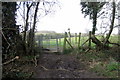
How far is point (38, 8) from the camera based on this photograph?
5.74 meters

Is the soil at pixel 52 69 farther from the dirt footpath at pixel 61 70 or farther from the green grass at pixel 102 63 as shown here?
the green grass at pixel 102 63

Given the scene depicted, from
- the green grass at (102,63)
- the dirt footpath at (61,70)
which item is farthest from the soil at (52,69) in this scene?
the green grass at (102,63)

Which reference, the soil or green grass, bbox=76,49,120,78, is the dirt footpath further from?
green grass, bbox=76,49,120,78

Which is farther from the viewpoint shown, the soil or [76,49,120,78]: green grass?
[76,49,120,78]: green grass

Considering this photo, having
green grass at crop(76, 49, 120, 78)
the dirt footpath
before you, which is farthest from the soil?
green grass at crop(76, 49, 120, 78)

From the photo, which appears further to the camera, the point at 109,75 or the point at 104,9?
the point at 104,9

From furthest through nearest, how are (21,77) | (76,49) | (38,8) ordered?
1. (76,49)
2. (38,8)
3. (21,77)

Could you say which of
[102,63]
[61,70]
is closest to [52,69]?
[61,70]

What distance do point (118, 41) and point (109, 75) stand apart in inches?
102

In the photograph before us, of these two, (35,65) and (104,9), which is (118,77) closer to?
(35,65)

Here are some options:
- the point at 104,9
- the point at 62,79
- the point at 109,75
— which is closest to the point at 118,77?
the point at 109,75

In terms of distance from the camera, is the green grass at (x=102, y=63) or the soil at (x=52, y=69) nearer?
the soil at (x=52, y=69)

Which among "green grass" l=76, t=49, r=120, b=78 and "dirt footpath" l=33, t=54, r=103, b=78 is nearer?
"dirt footpath" l=33, t=54, r=103, b=78

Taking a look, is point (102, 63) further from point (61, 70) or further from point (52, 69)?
point (52, 69)
